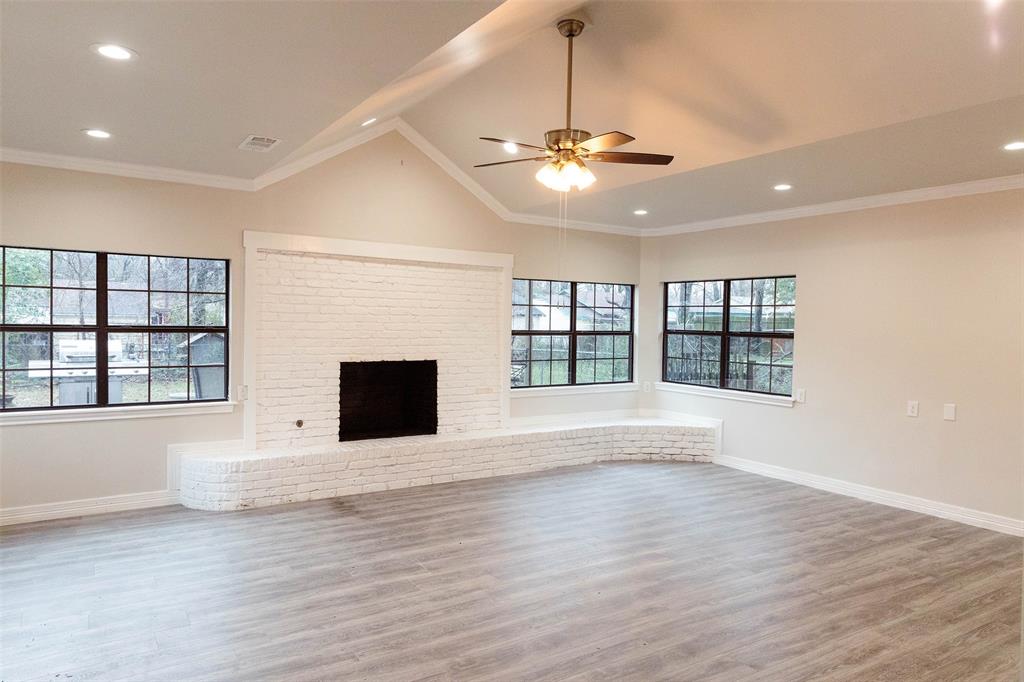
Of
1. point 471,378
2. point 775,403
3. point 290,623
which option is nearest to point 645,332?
point 775,403

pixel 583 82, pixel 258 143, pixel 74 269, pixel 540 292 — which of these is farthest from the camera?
pixel 540 292

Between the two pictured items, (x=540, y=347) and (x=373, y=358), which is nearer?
(x=373, y=358)

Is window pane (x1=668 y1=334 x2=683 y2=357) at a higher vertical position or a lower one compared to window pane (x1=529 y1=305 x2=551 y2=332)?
lower

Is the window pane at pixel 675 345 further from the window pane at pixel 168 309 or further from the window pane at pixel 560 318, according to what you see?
the window pane at pixel 168 309

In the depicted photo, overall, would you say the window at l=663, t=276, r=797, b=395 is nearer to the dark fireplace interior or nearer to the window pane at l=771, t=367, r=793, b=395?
the window pane at l=771, t=367, r=793, b=395

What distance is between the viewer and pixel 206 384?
5.45m

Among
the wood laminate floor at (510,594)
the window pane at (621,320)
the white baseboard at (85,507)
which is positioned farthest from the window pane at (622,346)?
the white baseboard at (85,507)

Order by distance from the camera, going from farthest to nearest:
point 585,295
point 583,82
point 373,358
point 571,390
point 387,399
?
point 585,295
point 571,390
point 387,399
point 373,358
point 583,82

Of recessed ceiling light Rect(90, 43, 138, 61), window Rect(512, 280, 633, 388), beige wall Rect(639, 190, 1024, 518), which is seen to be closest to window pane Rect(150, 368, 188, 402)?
recessed ceiling light Rect(90, 43, 138, 61)

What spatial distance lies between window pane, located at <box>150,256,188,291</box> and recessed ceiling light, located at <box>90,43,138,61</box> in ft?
8.79

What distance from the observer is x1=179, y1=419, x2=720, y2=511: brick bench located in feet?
16.9

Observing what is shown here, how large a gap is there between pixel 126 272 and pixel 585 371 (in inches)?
193

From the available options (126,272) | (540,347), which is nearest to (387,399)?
(540,347)

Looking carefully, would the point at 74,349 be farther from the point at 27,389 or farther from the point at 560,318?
the point at 560,318
